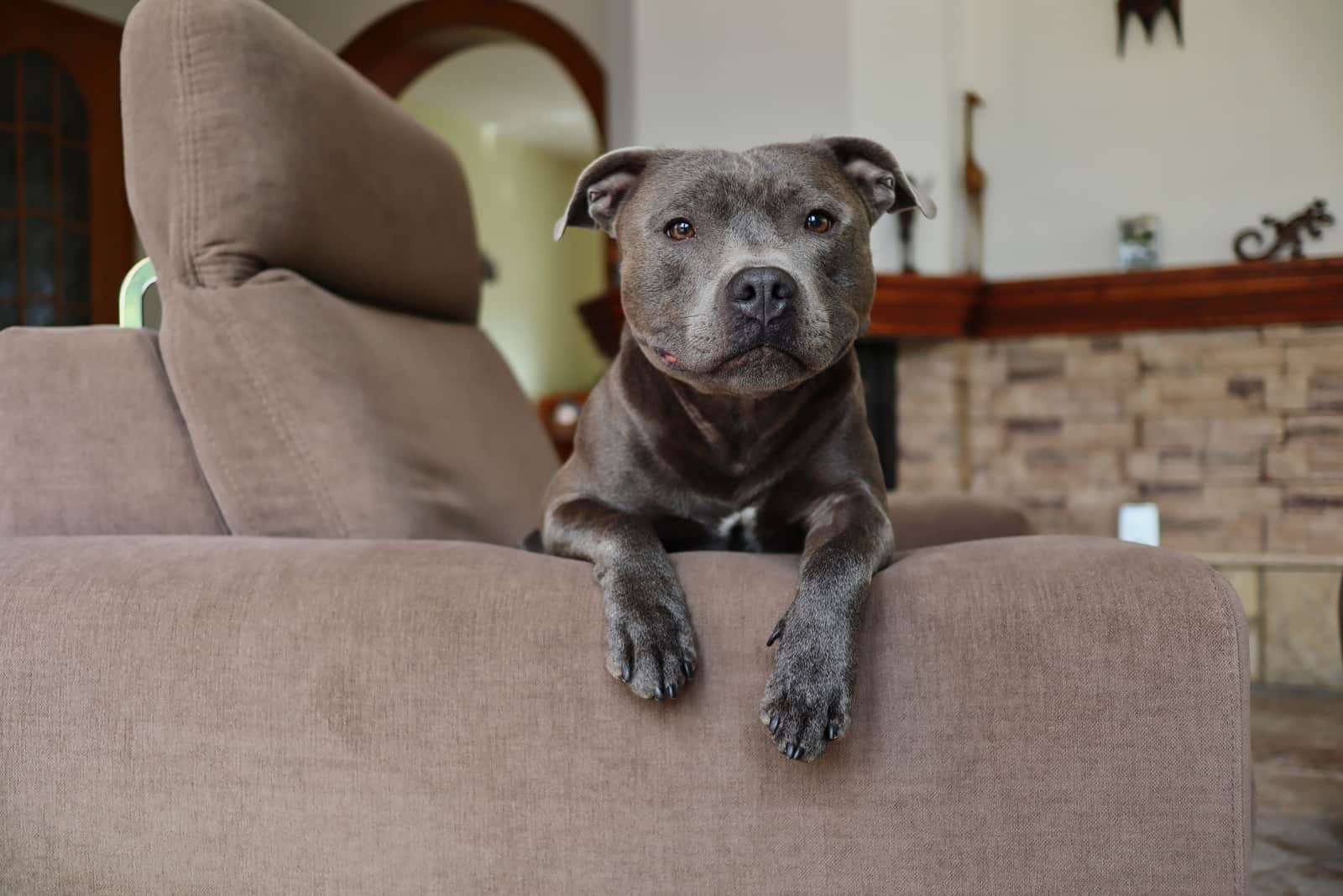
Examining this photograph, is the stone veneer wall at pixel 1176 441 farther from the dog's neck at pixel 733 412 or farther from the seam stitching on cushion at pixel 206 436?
the seam stitching on cushion at pixel 206 436

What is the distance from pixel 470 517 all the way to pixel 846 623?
2.55ft

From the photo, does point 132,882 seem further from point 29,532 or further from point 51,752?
point 29,532

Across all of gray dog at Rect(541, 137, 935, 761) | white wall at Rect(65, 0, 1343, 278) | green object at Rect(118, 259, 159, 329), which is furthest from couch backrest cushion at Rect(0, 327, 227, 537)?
white wall at Rect(65, 0, 1343, 278)

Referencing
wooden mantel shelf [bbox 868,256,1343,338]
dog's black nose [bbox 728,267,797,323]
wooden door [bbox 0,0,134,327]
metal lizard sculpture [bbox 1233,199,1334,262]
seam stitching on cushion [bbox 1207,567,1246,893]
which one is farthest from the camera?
wooden door [bbox 0,0,134,327]

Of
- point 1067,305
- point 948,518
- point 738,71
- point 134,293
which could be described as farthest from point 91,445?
point 1067,305

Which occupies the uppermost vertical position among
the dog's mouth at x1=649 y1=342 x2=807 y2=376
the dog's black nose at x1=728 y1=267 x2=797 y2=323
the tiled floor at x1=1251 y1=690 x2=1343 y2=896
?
the dog's black nose at x1=728 y1=267 x2=797 y2=323

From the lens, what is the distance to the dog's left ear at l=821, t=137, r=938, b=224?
4.23ft

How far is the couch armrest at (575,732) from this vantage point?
0.87 meters

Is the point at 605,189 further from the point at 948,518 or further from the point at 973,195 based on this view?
the point at 973,195

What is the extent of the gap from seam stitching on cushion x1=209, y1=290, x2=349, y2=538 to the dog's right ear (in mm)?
381

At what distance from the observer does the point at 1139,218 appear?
13.5ft

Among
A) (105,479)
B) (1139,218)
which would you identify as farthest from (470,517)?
(1139,218)

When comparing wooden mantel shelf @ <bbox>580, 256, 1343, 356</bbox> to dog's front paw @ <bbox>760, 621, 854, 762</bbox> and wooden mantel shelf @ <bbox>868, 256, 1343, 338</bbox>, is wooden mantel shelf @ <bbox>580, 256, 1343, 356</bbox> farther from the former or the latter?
dog's front paw @ <bbox>760, 621, 854, 762</bbox>

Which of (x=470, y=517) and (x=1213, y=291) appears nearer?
(x=470, y=517)
